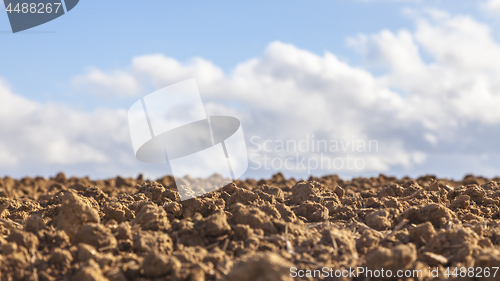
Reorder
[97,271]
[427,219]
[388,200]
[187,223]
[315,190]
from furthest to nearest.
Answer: [315,190] < [388,200] < [427,219] < [187,223] < [97,271]

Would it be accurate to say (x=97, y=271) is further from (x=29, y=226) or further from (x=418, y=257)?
(x=418, y=257)

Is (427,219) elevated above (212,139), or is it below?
below

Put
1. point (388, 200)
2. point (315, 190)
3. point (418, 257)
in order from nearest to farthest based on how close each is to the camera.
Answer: point (418, 257), point (388, 200), point (315, 190)

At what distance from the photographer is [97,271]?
282 centimetres

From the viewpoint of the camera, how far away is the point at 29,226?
367cm

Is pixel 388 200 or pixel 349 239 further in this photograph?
pixel 388 200

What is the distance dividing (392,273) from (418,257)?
0.53 metres

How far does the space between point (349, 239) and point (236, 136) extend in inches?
A: 91.8

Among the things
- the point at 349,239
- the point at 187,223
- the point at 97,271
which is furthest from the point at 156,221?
the point at 349,239

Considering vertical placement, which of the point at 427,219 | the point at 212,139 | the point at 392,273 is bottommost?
the point at 392,273

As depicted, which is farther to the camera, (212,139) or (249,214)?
(212,139)

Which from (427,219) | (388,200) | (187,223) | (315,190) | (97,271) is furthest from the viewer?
(315,190)

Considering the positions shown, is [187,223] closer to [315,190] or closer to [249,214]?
[249,214]

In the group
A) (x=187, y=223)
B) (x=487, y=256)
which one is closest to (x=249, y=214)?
(x=187, y=223)
